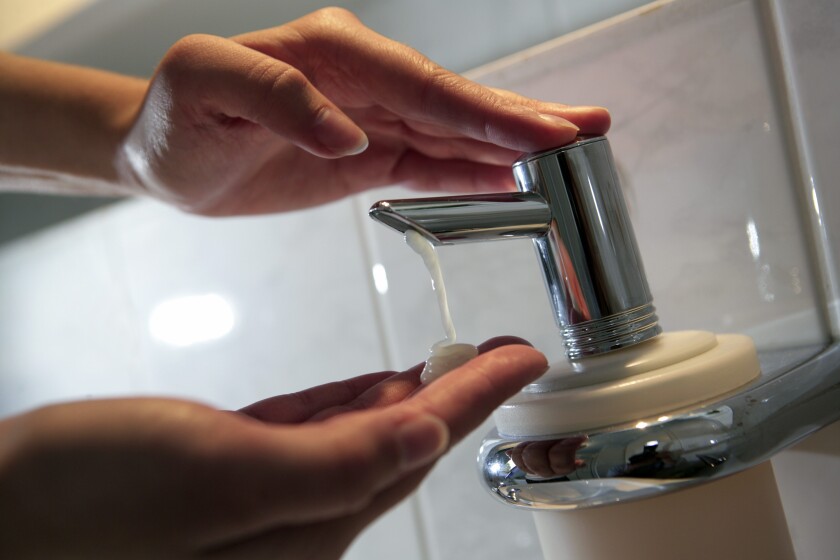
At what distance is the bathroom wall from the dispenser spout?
0.40ft

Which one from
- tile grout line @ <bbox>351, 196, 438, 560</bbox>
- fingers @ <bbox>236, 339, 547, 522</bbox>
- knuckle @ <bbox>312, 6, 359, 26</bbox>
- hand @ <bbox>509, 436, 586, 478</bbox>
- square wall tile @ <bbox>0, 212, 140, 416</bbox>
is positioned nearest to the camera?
fingers @ <bbox>236, 339, 547, 522</bbox>

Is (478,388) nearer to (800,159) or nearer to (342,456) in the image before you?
(342,456)

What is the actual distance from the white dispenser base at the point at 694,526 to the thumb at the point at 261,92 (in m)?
0.20

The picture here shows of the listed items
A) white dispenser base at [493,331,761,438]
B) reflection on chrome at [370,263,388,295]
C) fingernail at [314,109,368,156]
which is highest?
fingernail at [314,109,368,156]

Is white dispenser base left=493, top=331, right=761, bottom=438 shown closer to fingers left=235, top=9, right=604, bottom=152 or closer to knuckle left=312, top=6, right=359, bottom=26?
fingers left=235, top=9, right=604, bottom=152

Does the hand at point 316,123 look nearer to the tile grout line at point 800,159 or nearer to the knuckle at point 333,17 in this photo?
the knuckle at point 333,17

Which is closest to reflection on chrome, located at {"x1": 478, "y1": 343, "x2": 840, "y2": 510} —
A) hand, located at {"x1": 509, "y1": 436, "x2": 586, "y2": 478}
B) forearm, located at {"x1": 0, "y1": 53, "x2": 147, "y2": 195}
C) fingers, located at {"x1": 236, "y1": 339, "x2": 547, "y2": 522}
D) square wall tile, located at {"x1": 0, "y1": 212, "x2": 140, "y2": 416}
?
hand, located at {"x1": 509, "y1": 436, "x2": 586, "y2": 478}

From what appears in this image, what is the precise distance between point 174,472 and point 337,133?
0.18m

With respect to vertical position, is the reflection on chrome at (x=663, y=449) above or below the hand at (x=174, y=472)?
below

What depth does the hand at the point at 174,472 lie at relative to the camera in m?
0.22

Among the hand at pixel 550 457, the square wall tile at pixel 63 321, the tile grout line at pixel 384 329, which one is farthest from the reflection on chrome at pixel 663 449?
the square wall tile at pixel 63 321

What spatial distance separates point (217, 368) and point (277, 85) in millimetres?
327

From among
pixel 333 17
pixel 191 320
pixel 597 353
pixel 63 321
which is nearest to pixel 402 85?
pixel 333 17

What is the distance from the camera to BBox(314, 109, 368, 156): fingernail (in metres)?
0.35
